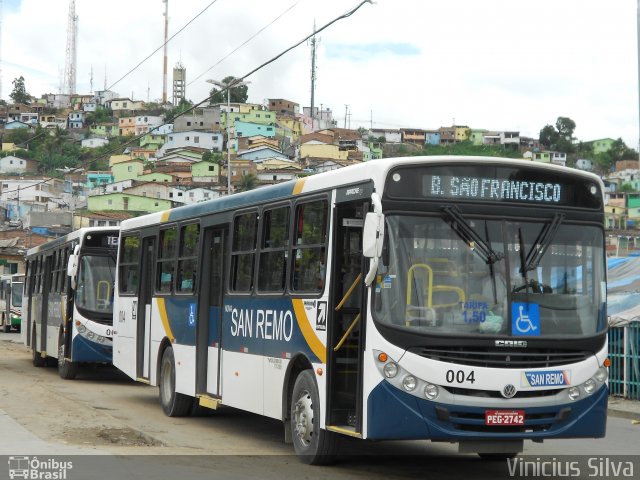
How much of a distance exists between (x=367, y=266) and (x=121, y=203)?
109 metres

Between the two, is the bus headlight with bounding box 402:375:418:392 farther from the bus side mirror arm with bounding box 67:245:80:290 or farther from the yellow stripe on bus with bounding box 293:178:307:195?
the bus side mirror arm with bounding box 67:245:80:290

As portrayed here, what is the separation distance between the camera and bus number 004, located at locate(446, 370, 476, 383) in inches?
396

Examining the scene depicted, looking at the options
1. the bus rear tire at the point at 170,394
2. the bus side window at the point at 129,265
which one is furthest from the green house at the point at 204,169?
the bus rear tire at the point at 170,394

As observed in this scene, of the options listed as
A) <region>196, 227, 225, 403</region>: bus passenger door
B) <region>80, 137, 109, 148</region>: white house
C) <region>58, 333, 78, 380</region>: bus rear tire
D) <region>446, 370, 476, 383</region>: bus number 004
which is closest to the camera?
<region>446, 370, 476, 383</region>: bus number 004

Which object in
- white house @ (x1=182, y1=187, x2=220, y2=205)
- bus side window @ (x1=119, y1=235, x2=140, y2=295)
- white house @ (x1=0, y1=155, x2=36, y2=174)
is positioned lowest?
bus side window @ (x1=119, y1=235, x2=140, y2=295)

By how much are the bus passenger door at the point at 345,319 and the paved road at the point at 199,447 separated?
634 millimetres

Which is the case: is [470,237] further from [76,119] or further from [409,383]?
[76,119]

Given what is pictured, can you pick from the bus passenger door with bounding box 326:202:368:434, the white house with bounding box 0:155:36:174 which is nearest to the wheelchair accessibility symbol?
the bus passenger door with bounding box 326:202:368:434

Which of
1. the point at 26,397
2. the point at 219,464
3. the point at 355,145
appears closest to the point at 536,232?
the point at 219,464

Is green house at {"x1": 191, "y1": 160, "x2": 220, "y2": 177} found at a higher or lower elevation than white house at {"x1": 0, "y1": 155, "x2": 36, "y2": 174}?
lower

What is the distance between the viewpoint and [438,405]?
10055 mm

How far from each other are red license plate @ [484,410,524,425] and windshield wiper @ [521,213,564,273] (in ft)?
4.17

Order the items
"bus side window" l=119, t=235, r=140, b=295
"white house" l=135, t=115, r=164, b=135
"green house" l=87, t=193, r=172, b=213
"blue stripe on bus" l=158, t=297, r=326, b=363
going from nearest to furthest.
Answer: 1. "blue stripe on bus" l=158, t=297, r=326, b=363
2. "bus side window" l=119, t=235, r=140, b=295
3. "green house" l=87, t=193, r=172, b=213
4. "white house" l=135, t=115, r=164, b=135

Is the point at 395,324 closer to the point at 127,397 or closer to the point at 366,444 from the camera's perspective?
the point at 366,444
